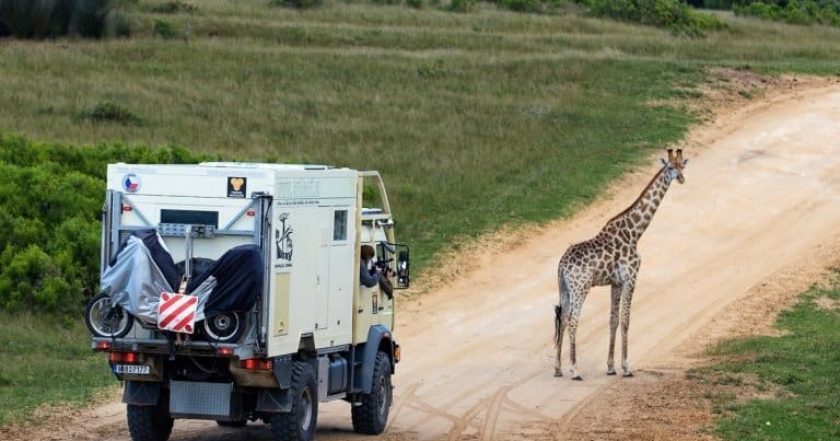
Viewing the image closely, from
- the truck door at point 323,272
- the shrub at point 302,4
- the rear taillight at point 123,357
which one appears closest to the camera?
the rear taillight at point 123,357

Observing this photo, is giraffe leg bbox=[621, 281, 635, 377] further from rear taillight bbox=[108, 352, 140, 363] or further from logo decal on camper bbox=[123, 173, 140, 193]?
logo decal on camper bbox=[123, 173, 140, 193]

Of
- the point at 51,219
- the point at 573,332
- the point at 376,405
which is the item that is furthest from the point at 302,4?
the point at 376,405

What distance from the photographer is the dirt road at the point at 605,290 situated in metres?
18.5

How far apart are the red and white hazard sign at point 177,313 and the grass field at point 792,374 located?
20.8 ft

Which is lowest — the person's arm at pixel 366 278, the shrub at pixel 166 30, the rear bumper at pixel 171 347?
the rear bumper at pixel 171 347

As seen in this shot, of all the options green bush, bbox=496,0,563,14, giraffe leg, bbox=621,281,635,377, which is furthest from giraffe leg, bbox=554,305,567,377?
green bush, bbox=496,0,563,14

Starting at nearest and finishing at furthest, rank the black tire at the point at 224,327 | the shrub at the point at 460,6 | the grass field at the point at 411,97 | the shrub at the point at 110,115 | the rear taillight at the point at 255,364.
→ 1. the black tire at the point at 224,327
2. the rear taillight at the point at 255,364
3. the grass field at the point at 411,97
4. the shrub at the point at 110,115
5. the shrub at the point at 460,6

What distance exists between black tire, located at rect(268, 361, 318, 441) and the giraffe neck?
766cm

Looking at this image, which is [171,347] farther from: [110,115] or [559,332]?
[110,115]

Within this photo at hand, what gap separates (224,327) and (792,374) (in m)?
9.29

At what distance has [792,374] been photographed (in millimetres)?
20266

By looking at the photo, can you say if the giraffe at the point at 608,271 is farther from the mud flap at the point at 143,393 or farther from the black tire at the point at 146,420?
the mud flap at the point at 143,393

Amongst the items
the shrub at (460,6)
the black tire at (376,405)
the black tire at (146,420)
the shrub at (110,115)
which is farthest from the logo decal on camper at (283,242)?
the shrub at (460,6)

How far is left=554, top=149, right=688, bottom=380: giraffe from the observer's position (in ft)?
70.0
